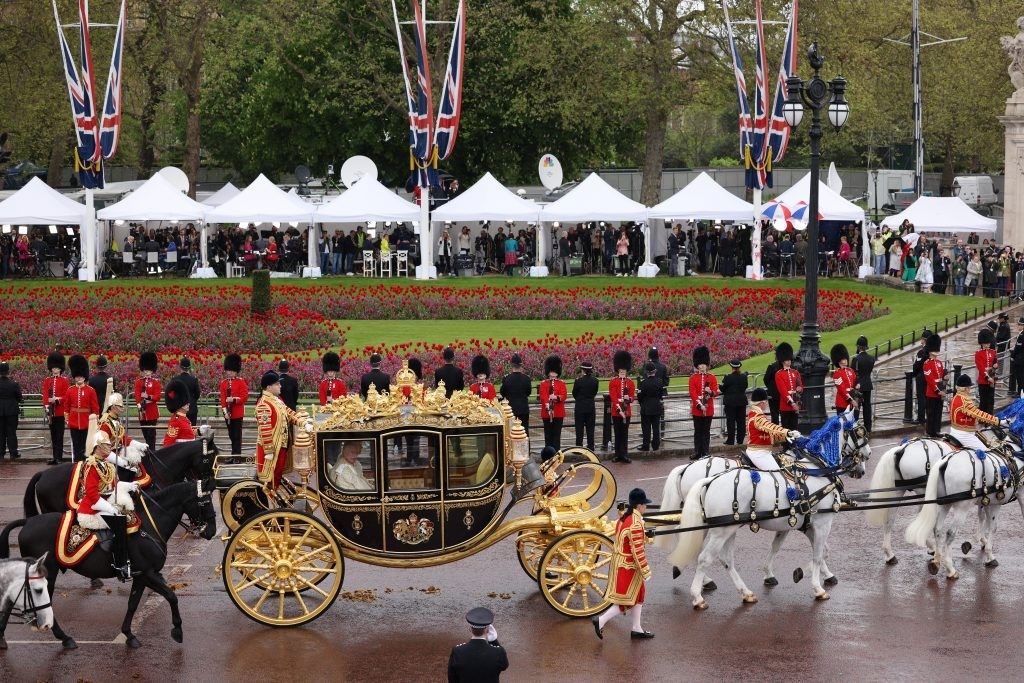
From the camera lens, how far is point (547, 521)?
46.1 ft

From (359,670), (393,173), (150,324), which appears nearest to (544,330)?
(150,324)

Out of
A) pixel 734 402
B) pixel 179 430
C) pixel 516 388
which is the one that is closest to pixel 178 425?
pixel 179 430

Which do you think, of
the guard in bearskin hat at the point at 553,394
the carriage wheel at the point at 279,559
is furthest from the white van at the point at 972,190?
the carriage wheel at the point at 279,559

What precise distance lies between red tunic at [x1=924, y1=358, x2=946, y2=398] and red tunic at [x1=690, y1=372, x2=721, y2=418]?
3.28 meters

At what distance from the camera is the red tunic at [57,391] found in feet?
69.9

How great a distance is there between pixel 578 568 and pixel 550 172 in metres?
36.4

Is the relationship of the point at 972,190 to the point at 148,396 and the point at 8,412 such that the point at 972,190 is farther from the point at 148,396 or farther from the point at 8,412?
the point at 8,412

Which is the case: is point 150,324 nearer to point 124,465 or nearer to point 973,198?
point 124,465

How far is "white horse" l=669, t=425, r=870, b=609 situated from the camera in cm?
1423

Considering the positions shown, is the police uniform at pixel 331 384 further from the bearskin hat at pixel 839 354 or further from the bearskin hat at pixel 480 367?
the bearskin hat at pixel 839 354

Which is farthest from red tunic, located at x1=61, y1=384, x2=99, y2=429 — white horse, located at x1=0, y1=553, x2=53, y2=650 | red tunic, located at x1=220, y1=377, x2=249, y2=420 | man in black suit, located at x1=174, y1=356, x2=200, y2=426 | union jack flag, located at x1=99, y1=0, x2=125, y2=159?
union jack flag, located at x1=99, y1=0, x2=125, y2=159

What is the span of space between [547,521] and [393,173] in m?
43.6

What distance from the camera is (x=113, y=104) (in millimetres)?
42375

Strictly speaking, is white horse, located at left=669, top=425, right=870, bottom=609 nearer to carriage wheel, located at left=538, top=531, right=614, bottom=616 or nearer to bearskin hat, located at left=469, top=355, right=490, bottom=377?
carriage wheel, located at left=538, top=531, right=614, bottom=616
